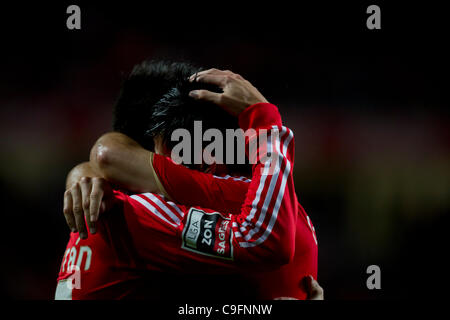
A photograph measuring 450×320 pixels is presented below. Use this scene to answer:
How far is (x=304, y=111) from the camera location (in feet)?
9.81

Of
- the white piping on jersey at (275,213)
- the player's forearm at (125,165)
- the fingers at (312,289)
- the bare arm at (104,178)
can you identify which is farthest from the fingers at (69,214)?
the fingers at (312,289)

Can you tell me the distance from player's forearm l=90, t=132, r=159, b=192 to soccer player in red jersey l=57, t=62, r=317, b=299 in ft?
0.04

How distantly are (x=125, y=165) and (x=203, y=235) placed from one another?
0.25 meters

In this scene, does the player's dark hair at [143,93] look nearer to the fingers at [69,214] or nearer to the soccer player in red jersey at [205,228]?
the soccer player in red jersey at [205,228]

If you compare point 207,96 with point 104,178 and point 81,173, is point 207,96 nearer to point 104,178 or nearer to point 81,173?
point 104,178

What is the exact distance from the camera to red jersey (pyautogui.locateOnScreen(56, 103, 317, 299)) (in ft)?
2.81

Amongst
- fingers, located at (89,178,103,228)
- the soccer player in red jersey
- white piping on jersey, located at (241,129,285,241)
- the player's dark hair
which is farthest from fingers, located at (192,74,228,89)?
fingers, located at (89,178,103,228)

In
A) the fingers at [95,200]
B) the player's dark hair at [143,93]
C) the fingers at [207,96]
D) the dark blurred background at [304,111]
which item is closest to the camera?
the fingers at [95,200]

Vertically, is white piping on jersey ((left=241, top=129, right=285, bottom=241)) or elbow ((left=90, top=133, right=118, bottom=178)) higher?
elbow ((left=90, top=133, right=118, bottom=178))

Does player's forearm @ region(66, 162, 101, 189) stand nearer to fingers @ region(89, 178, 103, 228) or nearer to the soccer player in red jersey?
the soccer player in red jersey

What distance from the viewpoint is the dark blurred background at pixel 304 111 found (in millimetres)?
2701
